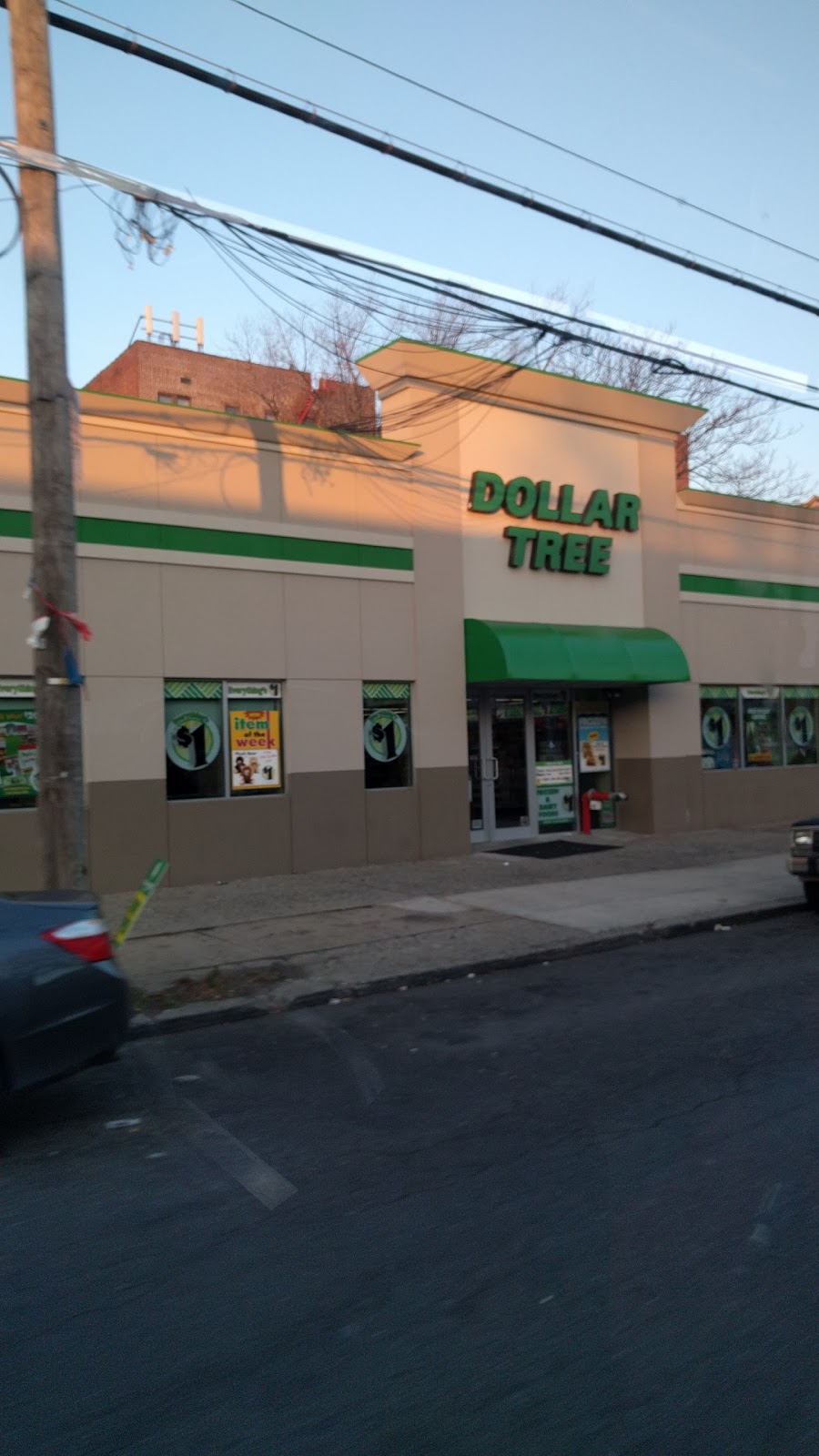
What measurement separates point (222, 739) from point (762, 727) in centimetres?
1102

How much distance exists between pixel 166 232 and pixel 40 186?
2177mm

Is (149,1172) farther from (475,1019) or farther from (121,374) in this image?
(121,374)

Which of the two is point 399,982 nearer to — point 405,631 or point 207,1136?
point 207,1136

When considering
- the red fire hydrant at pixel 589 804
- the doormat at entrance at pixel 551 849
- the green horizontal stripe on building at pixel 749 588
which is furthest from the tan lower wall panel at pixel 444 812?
Answer: the green horizontal stripe on building at pixel 749 588

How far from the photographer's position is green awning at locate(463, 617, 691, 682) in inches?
615

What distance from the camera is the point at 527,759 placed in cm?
1769

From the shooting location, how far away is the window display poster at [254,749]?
1400 cm

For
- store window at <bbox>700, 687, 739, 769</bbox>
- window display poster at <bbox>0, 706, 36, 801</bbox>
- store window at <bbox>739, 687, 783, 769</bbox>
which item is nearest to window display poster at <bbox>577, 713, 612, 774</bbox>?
store window at <bbox>700, 687, 739, 769</bbox>

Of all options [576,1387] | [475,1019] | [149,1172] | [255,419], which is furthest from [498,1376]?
[255,419]

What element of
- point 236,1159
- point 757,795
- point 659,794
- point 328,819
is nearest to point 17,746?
point 328,819

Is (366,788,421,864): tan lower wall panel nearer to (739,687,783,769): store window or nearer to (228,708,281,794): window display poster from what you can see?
(228,708,281,794): window display poster

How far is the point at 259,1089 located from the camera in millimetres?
6422

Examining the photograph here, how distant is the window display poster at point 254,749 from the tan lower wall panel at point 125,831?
1116mm

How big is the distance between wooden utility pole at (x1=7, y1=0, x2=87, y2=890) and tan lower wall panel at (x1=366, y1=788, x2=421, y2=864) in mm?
7450
